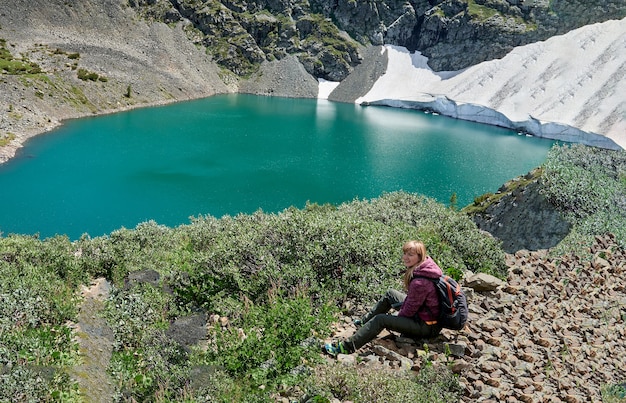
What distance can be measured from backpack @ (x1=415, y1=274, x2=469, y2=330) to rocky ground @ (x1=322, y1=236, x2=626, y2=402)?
0.38 metres

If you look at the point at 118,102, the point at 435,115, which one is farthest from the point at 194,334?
the point at 435,115

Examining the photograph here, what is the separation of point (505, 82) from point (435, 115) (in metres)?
22.0

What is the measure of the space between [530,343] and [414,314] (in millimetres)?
2719

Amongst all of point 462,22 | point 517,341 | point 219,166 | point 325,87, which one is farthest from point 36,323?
point 462,22

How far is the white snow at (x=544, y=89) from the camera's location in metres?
102

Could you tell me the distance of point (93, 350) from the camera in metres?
10.1

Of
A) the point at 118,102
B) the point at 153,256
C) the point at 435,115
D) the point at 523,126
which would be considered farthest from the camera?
the point at 435,115

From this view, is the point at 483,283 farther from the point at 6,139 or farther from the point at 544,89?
the point at 544,89

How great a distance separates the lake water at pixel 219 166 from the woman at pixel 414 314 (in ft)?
94.9

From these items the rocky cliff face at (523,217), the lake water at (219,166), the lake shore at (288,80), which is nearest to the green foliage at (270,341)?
the rocky cliff face at (523,217)

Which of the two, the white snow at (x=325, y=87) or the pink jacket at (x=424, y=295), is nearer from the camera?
the pink jacket at (x=424, y=295)

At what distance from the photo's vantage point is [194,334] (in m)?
10.4

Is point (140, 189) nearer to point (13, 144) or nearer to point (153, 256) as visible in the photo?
point (13, 144)

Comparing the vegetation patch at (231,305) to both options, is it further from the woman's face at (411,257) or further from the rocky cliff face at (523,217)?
the rocky cliff face at (523,217)
